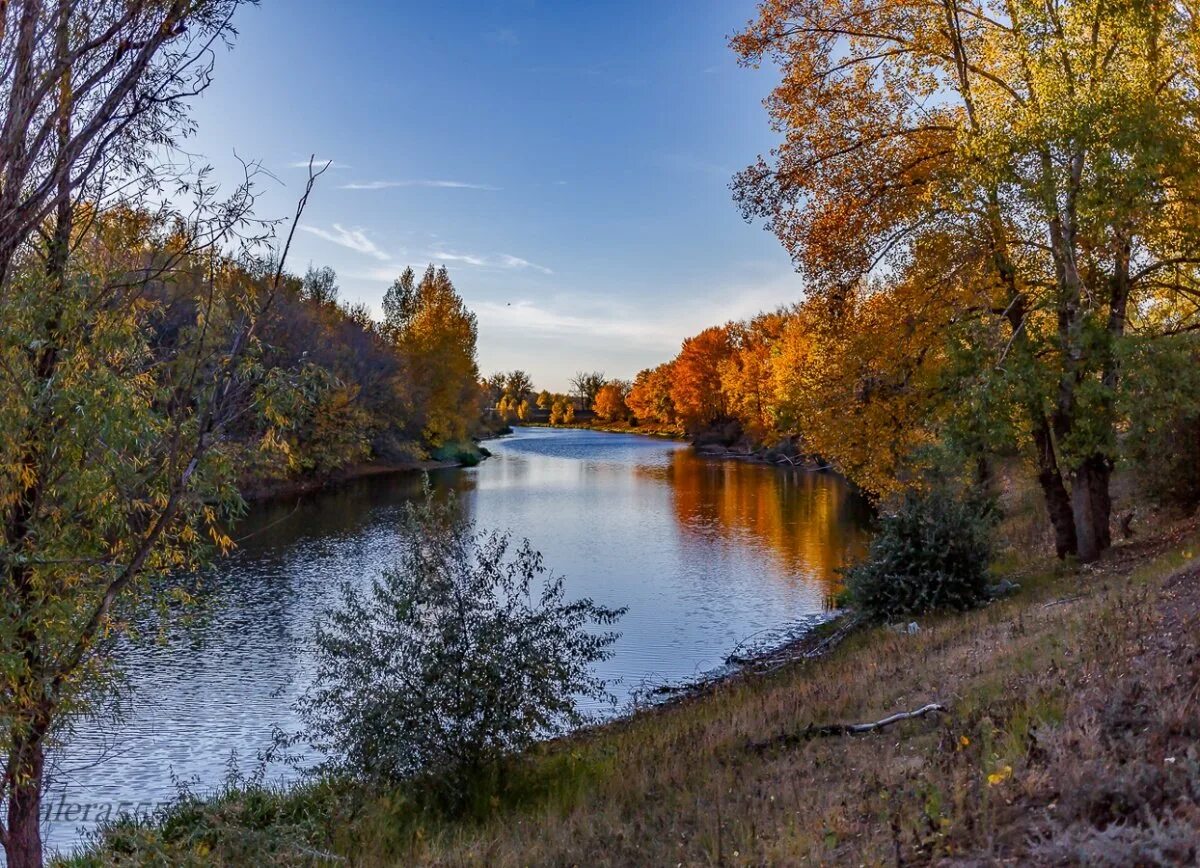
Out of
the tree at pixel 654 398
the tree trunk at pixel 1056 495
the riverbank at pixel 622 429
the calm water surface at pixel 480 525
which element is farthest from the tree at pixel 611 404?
the tree trunk at pixel 1056 495

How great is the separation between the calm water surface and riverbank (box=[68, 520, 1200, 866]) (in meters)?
2.70

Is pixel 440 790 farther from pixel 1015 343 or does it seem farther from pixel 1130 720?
pixel 1015 343

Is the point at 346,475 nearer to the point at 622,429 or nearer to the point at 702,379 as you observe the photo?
the point at 702,379

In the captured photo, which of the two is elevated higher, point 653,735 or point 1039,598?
point 1039,598

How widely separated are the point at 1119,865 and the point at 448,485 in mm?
45090

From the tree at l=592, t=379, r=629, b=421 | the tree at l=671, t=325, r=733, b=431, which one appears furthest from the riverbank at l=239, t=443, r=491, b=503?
the tree at l=592, t=379, r=629, b=421

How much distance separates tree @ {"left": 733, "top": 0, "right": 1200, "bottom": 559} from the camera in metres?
13.6

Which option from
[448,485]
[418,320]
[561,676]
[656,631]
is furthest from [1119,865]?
[418,320]

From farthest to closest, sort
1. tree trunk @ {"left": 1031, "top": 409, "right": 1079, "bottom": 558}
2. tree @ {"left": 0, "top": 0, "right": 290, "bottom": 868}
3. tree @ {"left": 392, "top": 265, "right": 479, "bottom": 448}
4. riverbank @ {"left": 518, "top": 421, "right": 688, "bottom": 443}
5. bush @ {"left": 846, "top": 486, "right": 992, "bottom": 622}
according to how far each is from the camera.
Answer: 1. riverbank @ {"left": 518, "top": 421, "right": 688, "bottom": 443}
2. tree @ {"left": 392, "top": 265, "right": 479, "bottom": 448}
3. tree trunk @ {"left": 1031, "top": 409, "right": 1079, "bottom": 558}
4. bush @ {"left": 846, "top": 486, "right": 992, "bottom": 622}
5. tree @ {"left": 0, "top": 0, "right": 290, "bottom": 868}

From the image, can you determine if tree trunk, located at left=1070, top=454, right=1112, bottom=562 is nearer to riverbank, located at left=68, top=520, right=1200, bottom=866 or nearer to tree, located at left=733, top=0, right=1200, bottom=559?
tree, located at left=733, top=0, right=1200, bottom=559

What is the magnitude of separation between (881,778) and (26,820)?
23.1ft

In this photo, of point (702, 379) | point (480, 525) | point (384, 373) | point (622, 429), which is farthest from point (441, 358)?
point (622, 429)

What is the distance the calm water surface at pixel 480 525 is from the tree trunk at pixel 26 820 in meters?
1.71

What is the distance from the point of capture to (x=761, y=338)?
3199 inches
